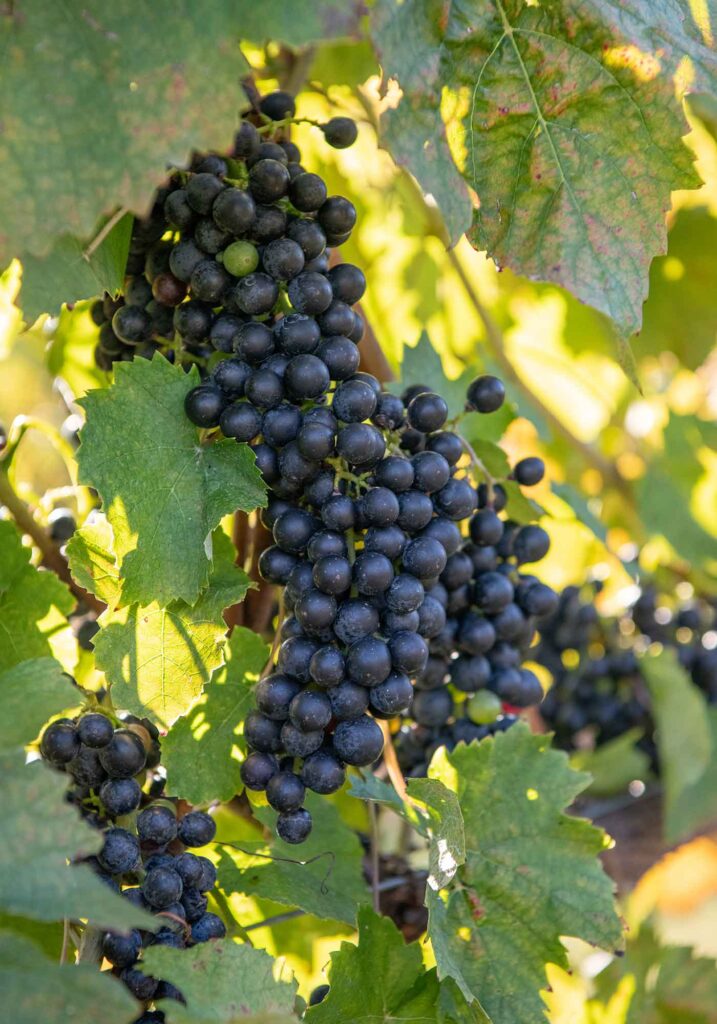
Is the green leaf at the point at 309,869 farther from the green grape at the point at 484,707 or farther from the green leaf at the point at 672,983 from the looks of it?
the green leaf at the point at 672,983

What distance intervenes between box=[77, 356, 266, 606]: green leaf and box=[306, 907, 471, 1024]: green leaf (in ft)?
1.35

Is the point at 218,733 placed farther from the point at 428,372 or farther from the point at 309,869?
the point at 428,372

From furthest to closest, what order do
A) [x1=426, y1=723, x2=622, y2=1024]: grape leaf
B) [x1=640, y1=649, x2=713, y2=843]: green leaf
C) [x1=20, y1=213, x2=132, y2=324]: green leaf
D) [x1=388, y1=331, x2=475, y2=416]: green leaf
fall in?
[x1=640, y1=649, x2=713, y2=843]: green leaf < [x1=388, y1=331, x2=475, y2=416]: green leaf < [x1=426, y1=723, x2=622, y2=1024]: grape leaf < [x1=20, y1=213, x2=132, y2=324]: green leaf

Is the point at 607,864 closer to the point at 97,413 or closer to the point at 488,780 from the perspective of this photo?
the point at 488,780

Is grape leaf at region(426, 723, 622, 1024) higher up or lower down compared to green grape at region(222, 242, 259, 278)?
lower down

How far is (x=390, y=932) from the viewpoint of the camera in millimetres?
1177

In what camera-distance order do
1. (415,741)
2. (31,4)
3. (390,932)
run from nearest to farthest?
1. (31,4)
2. (390,932)
3. (415,741)

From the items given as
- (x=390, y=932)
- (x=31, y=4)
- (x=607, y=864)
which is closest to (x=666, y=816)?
(x=607, y=864)

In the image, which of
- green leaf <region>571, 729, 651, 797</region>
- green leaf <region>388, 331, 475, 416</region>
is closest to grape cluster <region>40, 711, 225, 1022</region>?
green leaf <region>388, 331, 475, 416</region>

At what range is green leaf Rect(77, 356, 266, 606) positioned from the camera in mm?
1075

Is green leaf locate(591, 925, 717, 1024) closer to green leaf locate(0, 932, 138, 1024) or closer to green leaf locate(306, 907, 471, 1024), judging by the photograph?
green leaf locate(306, 907, 471, 1024)

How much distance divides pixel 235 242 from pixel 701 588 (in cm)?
155

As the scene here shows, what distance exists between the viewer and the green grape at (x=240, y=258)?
1103mm

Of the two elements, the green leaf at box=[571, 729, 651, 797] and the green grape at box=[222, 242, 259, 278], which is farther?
the green leaf at box=[571, 729, 651, 797]
